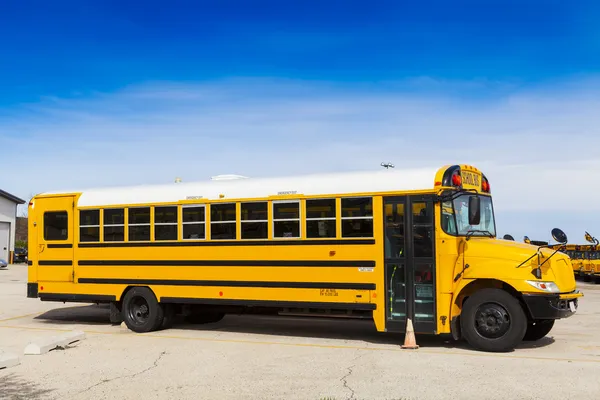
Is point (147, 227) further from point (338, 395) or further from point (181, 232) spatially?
point (338, 395)

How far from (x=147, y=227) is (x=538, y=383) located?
7.29 m

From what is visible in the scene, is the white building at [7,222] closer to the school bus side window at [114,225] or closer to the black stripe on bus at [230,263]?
the black stripe on bus at [230,263]

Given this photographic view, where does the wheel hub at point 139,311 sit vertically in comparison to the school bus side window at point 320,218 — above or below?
below

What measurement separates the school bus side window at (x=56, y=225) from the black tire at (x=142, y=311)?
1.88 m

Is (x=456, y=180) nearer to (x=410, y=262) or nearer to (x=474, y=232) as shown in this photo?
(x=474, y=232)

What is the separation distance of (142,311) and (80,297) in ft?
4.54

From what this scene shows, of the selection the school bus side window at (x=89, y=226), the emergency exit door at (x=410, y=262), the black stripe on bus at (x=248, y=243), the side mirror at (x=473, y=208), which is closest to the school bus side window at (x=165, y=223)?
the black stripe on bus at (x=248, y=243)

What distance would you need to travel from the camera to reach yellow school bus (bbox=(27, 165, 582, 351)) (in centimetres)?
961

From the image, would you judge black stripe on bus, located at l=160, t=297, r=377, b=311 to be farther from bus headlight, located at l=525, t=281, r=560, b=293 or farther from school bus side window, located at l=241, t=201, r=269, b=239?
bus headlight, located at l=525, t=281, r=560, b=293

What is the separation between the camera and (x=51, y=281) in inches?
520

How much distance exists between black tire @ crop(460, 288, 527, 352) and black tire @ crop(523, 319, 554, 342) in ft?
3.38

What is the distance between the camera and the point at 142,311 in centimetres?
1238

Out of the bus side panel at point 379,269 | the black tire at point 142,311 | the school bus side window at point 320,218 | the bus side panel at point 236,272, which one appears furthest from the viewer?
the black tire at point 142,311

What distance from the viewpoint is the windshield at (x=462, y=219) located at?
32.3 ft
